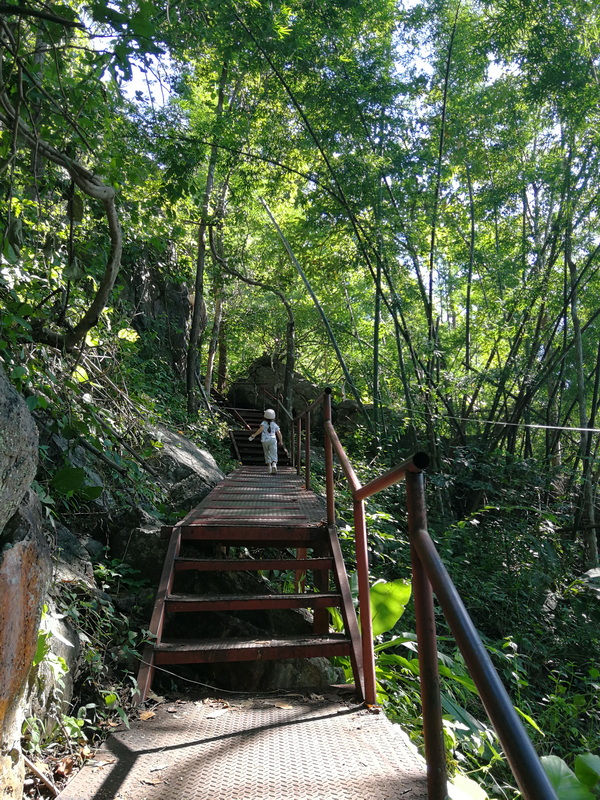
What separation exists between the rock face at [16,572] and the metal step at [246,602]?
36.9 inches

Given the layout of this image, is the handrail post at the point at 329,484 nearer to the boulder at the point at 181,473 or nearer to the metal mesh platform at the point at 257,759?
the metal mesh platform at the point at 257,759

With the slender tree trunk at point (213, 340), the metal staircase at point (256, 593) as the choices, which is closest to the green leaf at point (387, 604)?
the metal staircase at point (256, 593)

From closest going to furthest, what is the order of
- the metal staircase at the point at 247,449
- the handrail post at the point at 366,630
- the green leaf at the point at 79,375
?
the handrail post at the point at 366,630 → the green leaf at the point at 79,375 → the metal staircase at the point at 247,449

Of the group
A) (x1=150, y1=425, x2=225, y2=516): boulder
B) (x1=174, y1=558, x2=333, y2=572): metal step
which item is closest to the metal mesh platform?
(x1=174, y1=558, x2=333, y2=572): metal step

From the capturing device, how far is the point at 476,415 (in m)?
9.85

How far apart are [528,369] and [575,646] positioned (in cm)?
428

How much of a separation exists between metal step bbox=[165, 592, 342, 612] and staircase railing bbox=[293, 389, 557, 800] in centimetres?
60

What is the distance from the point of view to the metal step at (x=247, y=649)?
7.79 ft

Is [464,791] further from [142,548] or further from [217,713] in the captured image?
[142,548]

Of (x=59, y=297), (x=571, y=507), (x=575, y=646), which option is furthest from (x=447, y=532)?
(x=59, y=297)

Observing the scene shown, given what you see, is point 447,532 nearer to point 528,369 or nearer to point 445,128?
point 528,369

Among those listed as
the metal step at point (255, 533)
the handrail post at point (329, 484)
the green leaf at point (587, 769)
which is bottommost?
the green leaf at point (587, 769)

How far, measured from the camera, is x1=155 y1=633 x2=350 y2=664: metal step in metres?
2.38

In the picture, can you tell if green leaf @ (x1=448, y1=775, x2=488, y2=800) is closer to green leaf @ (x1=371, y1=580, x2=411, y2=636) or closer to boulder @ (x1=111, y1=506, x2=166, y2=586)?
green leaf @ (x1=371, y1=580, x2=411, y2=636)
